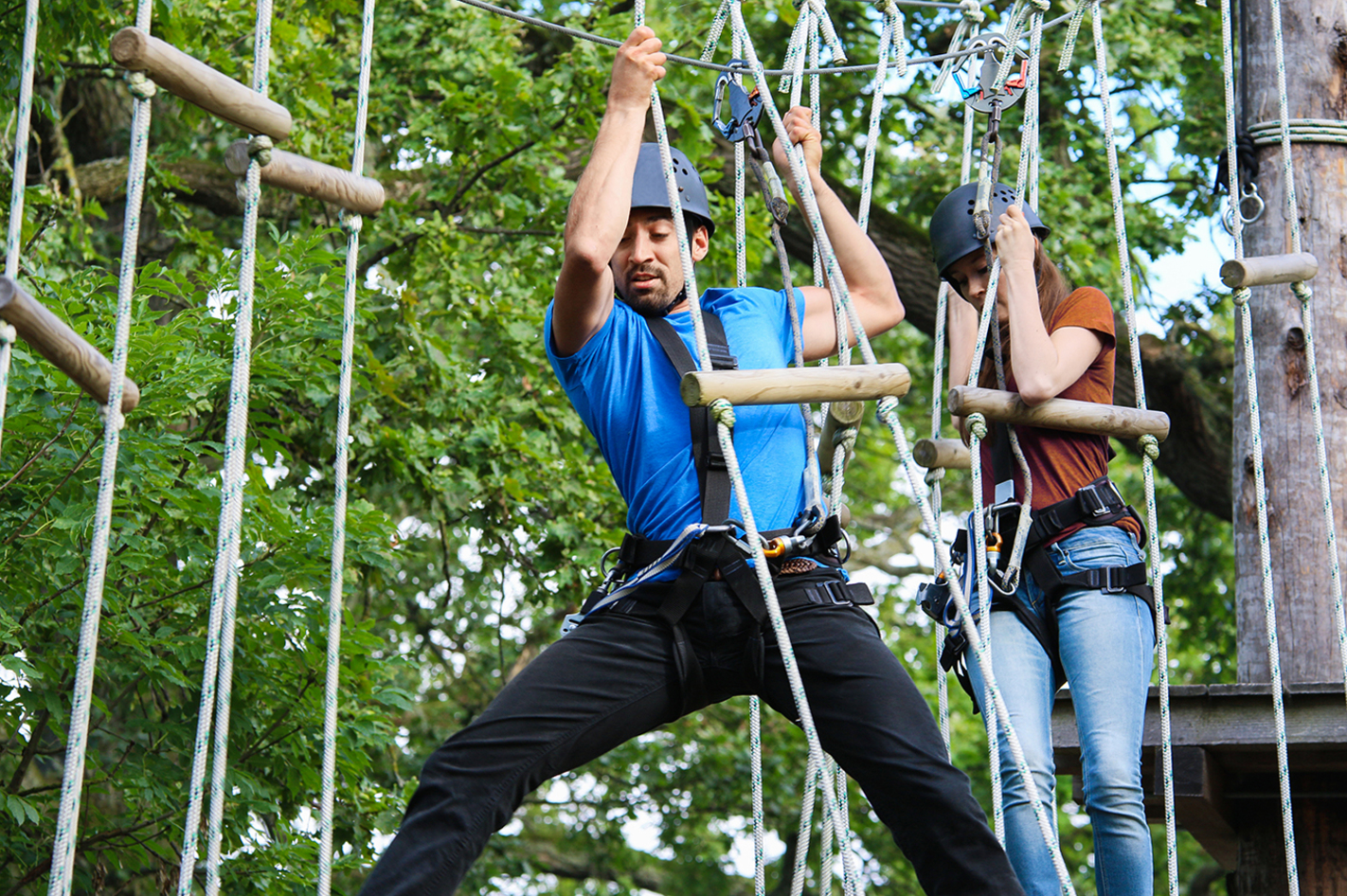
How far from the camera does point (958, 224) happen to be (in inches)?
112

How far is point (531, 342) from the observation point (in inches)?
213

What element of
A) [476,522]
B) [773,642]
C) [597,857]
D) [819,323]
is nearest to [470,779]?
[773,642]

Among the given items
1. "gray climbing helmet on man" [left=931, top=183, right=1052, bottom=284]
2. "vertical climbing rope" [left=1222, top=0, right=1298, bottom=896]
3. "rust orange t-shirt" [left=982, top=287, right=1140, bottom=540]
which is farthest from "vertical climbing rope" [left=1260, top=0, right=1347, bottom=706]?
"gray climbing helmet on man" [left=931, top=183, right=1052, bottom=284]

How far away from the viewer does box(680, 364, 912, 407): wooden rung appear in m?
2.04

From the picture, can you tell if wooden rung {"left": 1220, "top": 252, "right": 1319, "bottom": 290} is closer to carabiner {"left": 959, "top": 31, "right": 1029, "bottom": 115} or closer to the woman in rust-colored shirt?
the woman in rust-colored shirt

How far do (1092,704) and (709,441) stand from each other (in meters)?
0.85

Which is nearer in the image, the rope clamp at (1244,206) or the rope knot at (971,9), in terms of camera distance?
the rope knot at (971,9)

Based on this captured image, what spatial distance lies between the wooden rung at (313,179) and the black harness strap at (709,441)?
0.49 m

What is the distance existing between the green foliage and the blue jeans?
1.66 m

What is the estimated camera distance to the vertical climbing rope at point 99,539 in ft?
5.68

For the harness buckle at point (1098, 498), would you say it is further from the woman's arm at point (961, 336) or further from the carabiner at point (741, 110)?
the carabiner at point (741, 110)

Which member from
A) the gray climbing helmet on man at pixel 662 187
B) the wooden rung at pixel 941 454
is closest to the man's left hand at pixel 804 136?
the gray climbing helmet on man at pixel 662 187

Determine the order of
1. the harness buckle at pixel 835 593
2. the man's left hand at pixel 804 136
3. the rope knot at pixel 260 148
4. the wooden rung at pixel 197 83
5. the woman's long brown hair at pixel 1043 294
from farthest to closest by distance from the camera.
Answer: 1. the woman's long brown hair at pixel 1043 294
2. the man's left hand at pixel 804 136
3. the harness buckle at pixel 835 593
4. the rope knot at pixel 260 148
5. the wooden rung at pixel 197 83

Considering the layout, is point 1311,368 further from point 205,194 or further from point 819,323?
point 205,194
